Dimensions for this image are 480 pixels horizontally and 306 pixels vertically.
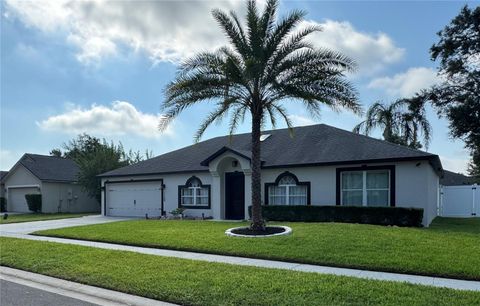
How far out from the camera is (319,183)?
20.2 meters

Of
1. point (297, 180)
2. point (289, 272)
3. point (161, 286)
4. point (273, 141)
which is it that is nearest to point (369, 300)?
point (289, 272)

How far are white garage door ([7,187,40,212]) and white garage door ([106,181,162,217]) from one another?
12445 mm

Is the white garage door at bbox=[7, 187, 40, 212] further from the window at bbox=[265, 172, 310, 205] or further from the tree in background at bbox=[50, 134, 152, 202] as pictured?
the window at bbox=[265, 172, 310, 205]

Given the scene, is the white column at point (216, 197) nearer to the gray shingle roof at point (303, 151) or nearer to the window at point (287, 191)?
the gray shingle roof at point (303, 151)

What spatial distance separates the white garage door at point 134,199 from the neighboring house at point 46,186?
10559 millimetres

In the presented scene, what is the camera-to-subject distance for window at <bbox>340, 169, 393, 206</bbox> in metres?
18.7

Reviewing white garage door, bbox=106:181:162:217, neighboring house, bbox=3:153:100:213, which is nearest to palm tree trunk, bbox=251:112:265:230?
white garage door, bbox=106:181:162:217

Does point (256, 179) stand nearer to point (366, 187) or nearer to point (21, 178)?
point (366, 187)

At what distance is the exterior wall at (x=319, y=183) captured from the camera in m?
17.9

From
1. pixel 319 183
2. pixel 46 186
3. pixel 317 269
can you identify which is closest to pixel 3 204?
pixel 46 186

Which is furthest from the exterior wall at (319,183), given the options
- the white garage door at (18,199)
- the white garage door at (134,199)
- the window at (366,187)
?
the white garage door at (18,199)

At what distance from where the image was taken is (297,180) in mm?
20750

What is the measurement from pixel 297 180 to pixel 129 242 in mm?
9639

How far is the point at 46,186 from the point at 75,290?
31.5 meters
